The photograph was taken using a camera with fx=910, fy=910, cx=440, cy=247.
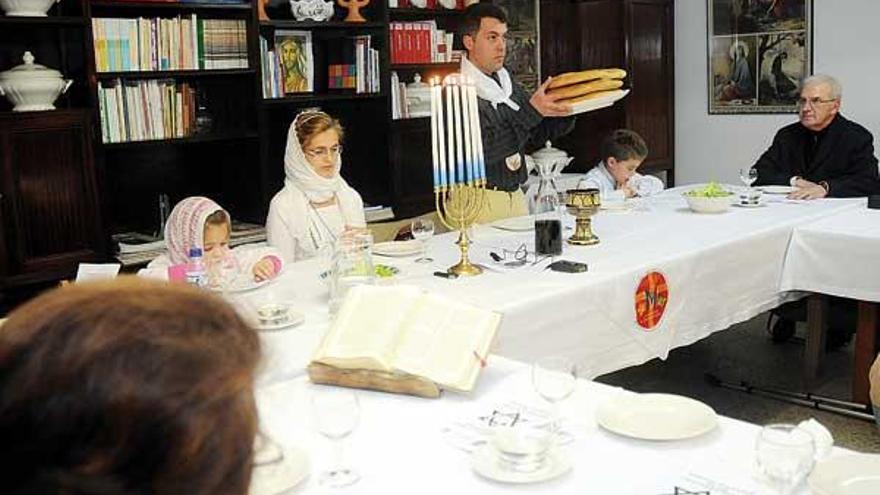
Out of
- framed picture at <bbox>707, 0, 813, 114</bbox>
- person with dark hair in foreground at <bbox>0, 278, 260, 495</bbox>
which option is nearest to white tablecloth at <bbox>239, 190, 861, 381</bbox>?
person with dark hair in foreground at <bbox>0, 278, 260, 495</bbox>

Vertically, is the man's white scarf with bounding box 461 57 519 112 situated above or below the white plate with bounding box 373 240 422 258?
above

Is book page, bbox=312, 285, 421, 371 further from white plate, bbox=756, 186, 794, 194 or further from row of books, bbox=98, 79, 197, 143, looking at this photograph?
white plate, bbox=756, 186, 794, 194

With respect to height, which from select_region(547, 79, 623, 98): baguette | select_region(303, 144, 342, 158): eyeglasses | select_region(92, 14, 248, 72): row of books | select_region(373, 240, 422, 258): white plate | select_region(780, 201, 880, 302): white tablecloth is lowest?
select_region(780, 201, 880, 302): white tablecloth

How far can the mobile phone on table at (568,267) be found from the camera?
2648 mm

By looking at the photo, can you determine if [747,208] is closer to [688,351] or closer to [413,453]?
[688,351]

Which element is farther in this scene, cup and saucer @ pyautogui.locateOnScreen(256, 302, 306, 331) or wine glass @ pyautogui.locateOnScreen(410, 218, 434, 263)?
wine glass @ pyautogui.locateOnScreen(410, 218, 434, 263)

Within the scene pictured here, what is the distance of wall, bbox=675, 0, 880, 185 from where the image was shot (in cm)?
546

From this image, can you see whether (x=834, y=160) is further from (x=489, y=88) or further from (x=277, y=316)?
(x=277, y=316)

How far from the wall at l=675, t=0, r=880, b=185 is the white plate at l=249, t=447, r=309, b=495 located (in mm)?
5077

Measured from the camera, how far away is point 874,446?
123 inches

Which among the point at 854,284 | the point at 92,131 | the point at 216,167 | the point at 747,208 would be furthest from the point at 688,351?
the point at 92,131

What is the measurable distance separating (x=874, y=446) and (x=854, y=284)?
56 cm

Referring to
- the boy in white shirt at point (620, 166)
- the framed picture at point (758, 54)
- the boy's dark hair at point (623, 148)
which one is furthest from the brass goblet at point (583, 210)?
the framed picture at point (758, 54)

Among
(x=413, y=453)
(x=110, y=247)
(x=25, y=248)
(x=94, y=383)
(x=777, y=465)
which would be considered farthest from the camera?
(x=110, y=247)
